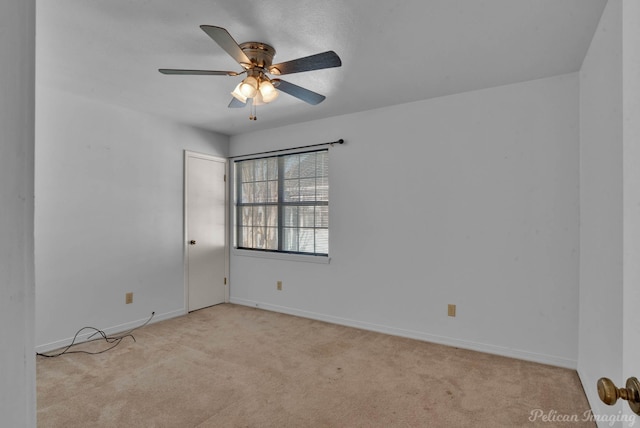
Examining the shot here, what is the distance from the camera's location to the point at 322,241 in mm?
4043

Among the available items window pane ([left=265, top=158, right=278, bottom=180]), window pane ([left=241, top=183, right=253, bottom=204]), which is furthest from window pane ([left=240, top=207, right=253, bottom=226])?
window pane ([left=265, top=158, right=278, bottom=180])

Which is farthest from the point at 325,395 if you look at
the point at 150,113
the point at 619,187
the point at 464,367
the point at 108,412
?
the point at 150,113

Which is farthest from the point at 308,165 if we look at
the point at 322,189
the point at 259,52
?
the point at 259,52

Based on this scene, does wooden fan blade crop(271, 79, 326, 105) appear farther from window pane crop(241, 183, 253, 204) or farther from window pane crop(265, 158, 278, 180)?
window pane crop(241, 183, 253, 204)

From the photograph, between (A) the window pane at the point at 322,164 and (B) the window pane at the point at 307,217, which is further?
(B) the window pane at the point at 307,217

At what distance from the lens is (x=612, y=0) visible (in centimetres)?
172

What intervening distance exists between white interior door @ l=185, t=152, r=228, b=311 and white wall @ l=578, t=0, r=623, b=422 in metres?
3.94

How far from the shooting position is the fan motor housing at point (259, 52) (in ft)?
7.21

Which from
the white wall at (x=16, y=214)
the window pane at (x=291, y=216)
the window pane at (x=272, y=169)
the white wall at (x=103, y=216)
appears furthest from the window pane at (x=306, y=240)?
the white wall at (x=16, y=214)

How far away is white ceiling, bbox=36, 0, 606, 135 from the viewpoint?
6.16 feet

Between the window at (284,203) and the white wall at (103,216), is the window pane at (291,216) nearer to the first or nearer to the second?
the window at (284,203)

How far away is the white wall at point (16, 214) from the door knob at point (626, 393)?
940mm

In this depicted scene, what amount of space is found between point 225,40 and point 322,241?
2.62 metres

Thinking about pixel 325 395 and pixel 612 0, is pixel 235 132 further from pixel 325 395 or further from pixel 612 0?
pixel 612 0
